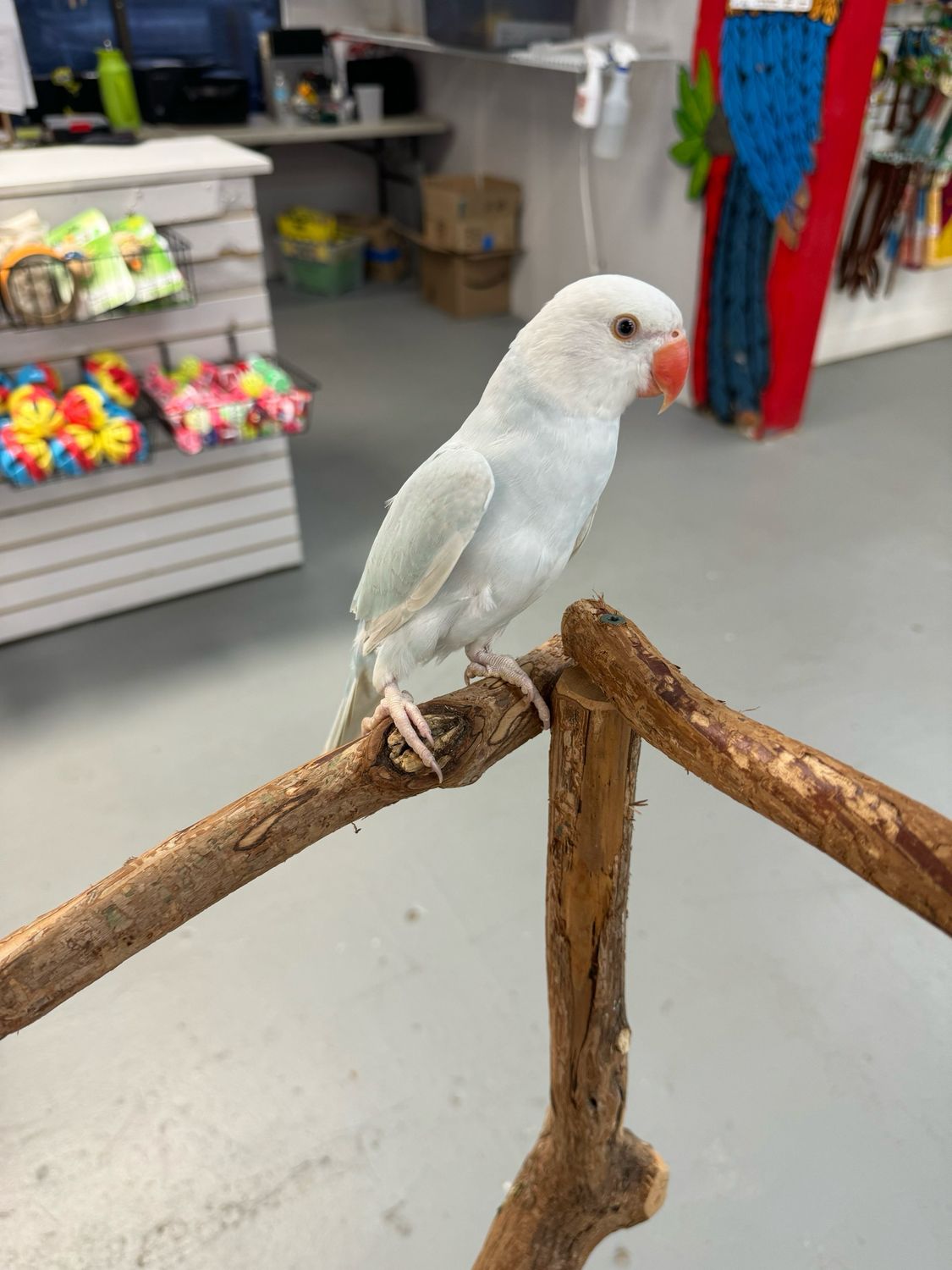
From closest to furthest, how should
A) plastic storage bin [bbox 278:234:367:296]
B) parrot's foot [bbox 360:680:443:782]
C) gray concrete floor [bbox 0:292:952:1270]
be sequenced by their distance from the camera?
parrot's foot [bbox 360:680:443:782] < gray concrete floor [bbox 0:292:952:1270] < plastic storage bin [bbox 278:234:367:296]

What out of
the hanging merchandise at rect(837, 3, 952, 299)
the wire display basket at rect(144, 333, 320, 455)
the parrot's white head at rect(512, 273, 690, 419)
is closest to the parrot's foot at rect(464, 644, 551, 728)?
the parrot's white head at rect(512, 273, 690, 419)

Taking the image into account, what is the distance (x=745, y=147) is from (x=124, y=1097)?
3220mm

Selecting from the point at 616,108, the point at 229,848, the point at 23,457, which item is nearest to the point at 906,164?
the point at 616,108

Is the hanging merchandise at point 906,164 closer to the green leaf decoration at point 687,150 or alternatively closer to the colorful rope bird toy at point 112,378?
the green leaf decoration at point 687,150

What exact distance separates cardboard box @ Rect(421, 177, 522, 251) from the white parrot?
388 centimetres

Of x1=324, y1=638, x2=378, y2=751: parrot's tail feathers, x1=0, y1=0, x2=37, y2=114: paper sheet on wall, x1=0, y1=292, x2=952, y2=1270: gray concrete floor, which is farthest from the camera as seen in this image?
x1=0, y1=0, x2=37, y2=114: paper sheet on wall

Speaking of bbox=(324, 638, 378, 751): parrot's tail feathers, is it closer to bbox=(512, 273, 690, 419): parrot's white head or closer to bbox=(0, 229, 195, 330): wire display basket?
bbox=(512, 273, 690, 419): parrot's white head

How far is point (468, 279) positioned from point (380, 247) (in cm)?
96

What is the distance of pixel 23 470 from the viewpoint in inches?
78.8

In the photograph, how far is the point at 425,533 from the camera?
89 centimetres

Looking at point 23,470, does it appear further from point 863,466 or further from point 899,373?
point 899,373

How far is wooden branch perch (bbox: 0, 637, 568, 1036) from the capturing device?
2.54ft

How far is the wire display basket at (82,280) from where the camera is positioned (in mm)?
1879

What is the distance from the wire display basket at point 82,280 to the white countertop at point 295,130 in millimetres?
2855
